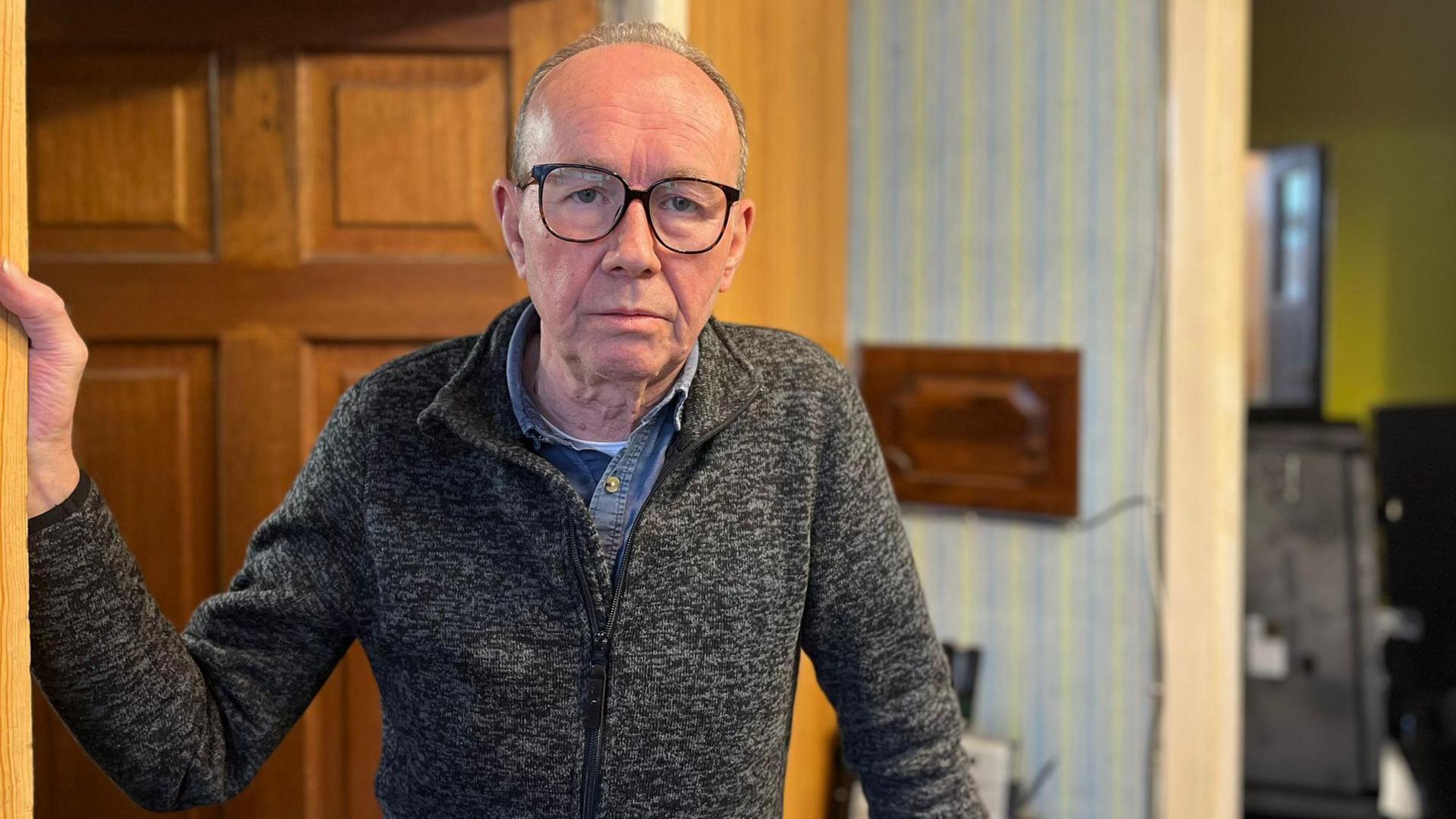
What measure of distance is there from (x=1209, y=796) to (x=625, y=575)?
1.49 meters

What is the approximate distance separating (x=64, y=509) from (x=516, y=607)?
37cm

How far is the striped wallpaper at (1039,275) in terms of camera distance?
209 cm

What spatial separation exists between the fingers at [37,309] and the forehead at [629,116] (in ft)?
1.28

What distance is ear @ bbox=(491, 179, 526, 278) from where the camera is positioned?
3.53ft

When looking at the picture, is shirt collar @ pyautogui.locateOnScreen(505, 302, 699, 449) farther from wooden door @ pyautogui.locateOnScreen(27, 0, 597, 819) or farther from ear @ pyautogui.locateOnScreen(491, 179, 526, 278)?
wooden door @ pyautogui.locateOnScreen(27, 0, 597, 819)

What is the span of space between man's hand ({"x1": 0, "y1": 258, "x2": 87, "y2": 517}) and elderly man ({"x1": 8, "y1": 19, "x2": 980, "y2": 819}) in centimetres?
7

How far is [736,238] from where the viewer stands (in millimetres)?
1131

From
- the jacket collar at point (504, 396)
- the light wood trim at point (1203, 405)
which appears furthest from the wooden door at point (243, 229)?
the light wood trim at point (1203, 405)

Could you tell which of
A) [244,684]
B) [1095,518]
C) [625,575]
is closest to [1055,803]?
[1095,518]

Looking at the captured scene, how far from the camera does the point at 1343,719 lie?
2691 millimetres

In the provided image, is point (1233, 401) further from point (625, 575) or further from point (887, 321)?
point (625, 575)

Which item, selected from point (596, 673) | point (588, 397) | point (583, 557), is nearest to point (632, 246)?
point (588, 397)

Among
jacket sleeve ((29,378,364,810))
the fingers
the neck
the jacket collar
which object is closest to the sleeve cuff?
jacket sleeve ((29,378,364,810))

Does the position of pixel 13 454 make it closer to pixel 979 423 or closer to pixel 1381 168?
pixel 979 423
